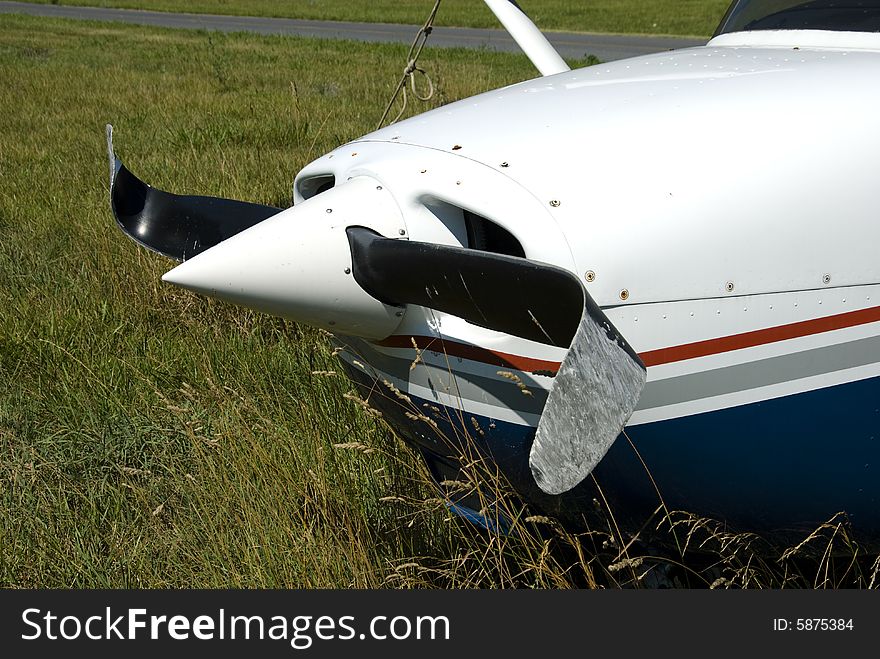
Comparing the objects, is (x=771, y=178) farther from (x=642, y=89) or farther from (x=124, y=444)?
(x=124, y=444)

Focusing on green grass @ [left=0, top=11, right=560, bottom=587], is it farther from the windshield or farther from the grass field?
the windshield

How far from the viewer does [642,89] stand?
2.15 m

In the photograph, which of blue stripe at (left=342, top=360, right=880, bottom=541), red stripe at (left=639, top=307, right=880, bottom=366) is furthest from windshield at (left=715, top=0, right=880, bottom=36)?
blue stripe at (left=342, top=360, right=880, bottom=541)

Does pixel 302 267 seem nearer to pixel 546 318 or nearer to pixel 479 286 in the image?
pixel 479 286

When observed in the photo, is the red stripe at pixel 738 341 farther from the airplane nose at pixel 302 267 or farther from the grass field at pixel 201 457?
the airplane nose at pixel 302 267

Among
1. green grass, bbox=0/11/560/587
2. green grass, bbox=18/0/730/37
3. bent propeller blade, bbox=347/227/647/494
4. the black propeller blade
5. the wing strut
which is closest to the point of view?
bent propeller blade, bbox=347/227/647/494

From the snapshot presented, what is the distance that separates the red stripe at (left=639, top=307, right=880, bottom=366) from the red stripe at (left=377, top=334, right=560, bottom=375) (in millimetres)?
201

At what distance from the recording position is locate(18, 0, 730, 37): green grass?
93.6 ft

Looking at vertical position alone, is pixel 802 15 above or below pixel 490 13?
above

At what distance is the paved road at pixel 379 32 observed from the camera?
2191 centimetres

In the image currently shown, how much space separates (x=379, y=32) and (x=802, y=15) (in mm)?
26191

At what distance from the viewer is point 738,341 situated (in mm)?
1778

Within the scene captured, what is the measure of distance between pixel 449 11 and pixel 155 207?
3397cm

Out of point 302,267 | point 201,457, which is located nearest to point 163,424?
point 201,457
